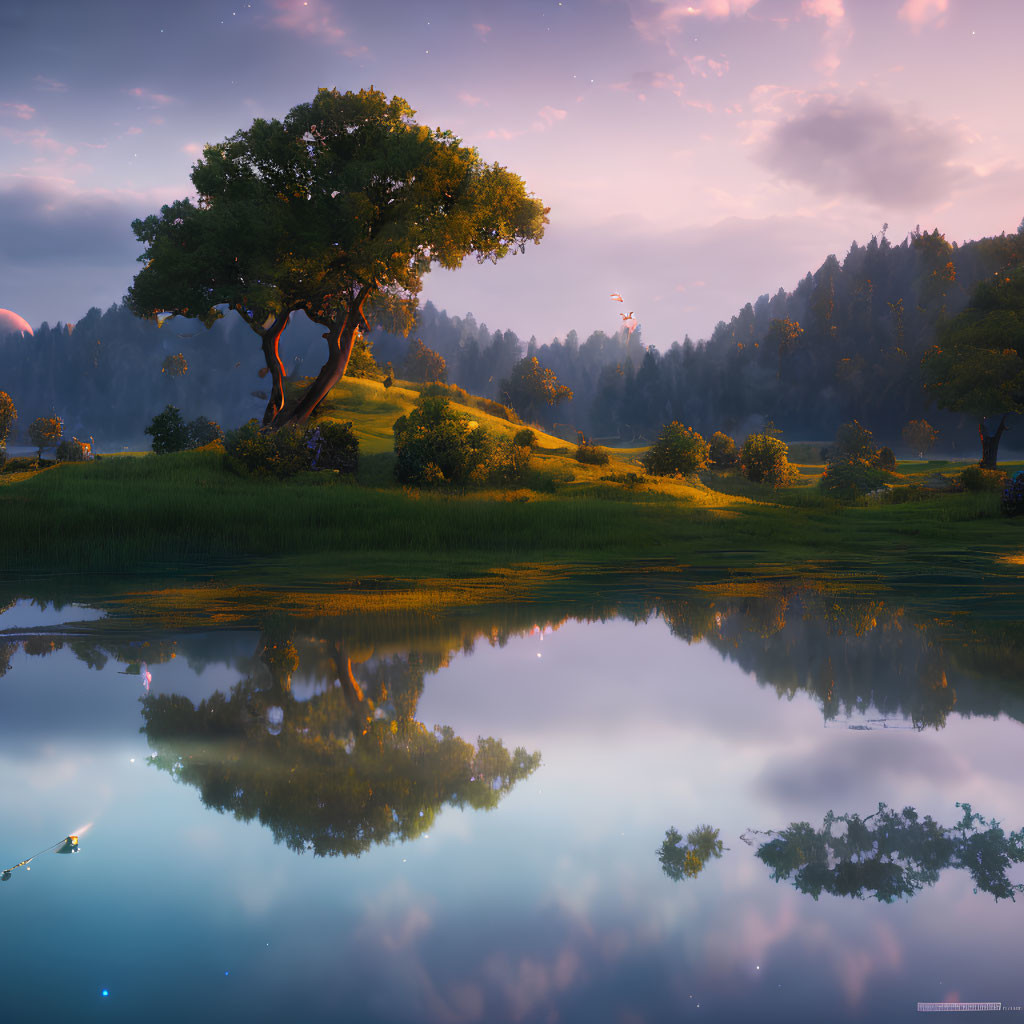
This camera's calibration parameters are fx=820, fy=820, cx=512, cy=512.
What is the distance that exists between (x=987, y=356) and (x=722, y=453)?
1428 cm

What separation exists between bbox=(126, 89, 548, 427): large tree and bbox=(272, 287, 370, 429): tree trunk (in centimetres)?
87

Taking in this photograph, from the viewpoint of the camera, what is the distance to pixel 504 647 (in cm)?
842

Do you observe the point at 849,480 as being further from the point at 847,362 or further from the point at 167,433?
the point at 847,362

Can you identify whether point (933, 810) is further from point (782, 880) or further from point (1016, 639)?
point (1016, 639)

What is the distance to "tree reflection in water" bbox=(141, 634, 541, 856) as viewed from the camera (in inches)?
168

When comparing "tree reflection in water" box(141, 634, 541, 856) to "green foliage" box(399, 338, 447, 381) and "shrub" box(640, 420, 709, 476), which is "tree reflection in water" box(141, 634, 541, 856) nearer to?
"shrub" box(640, 420, 709, 476)

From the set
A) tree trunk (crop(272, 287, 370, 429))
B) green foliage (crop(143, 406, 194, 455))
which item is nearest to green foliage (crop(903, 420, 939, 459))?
tree trunk (crop(272, 287, 370, 429))

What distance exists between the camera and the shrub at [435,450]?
23.4 meters

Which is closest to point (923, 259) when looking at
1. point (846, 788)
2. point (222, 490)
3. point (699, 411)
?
point (699, 411)

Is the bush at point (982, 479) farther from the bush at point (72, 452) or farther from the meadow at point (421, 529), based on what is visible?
the bush at point (72, 452)

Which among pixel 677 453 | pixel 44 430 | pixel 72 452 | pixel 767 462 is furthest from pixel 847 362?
pixel 72 452

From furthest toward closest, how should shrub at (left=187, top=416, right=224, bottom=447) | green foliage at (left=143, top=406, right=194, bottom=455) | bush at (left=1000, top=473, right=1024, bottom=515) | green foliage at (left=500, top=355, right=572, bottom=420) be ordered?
green foliage at (left=500, top=355, right=572, bottom=420) < shrub at (left=187, top=416, right=224, bottom=447) < green foliage at (left=143, top=406, right=194, bottom=455) < bush at (left=1000, top=473, right=1024, bottom=515)

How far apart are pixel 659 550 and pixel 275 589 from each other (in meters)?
8.75

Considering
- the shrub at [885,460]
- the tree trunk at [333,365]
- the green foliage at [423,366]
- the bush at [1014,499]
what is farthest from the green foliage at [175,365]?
the green foliage at [423,366]
